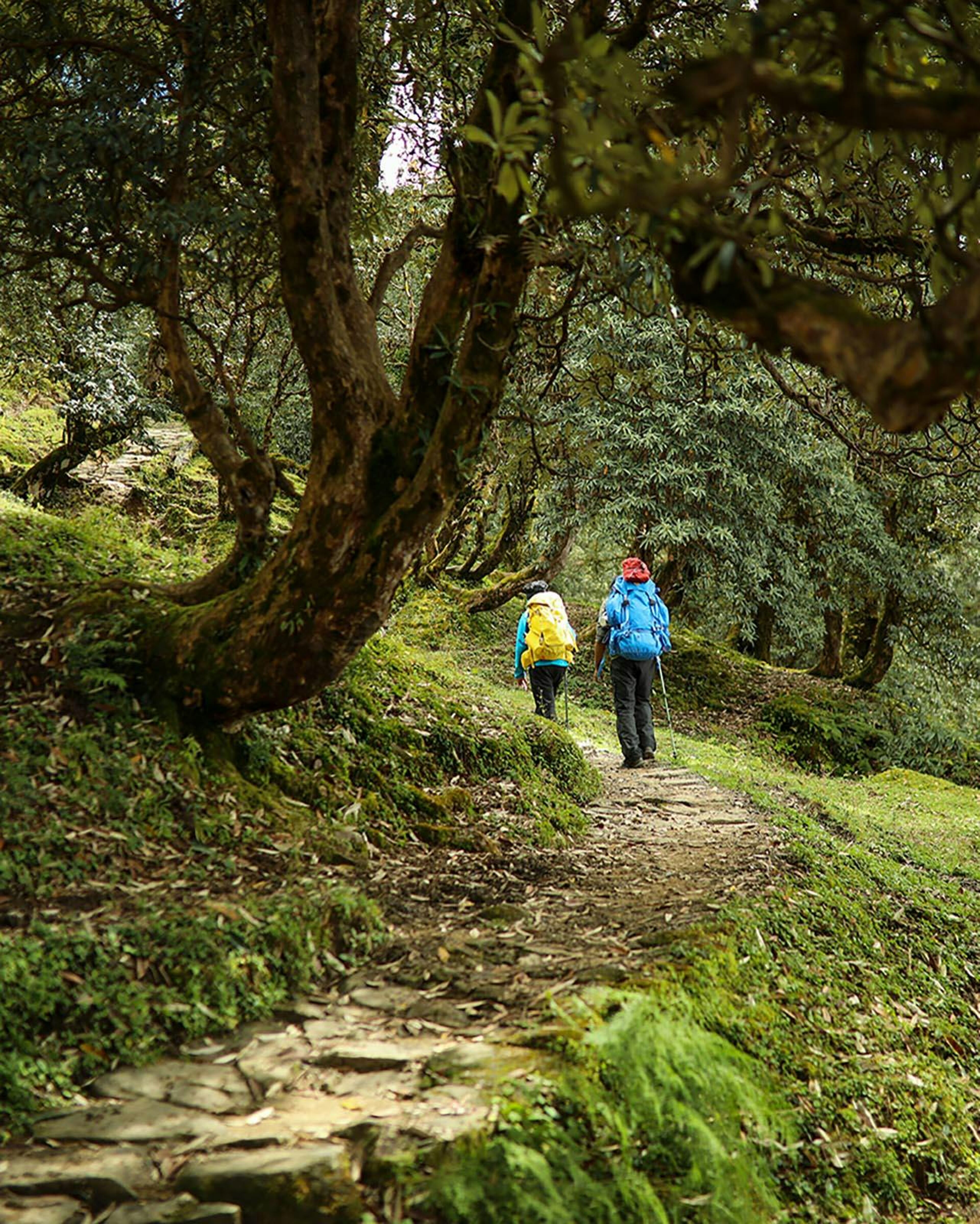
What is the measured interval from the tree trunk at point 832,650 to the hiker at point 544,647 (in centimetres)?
1248

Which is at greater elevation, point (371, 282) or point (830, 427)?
point (371, 282)

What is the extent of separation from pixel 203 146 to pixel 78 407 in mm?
8801

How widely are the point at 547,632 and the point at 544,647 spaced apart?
0.67ft

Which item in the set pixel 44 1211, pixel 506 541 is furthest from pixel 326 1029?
pixel 506 541

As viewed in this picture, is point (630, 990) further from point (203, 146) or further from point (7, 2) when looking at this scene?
point (7, 2)

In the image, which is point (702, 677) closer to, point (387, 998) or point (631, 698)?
point (631, 698)

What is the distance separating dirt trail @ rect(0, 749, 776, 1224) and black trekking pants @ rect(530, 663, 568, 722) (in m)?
5.36

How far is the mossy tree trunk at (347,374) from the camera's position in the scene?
16.0ft

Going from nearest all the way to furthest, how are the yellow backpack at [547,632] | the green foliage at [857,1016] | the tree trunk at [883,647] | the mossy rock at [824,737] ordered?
the green foliage at [857,1016], the yellow backpack at [547,632], the mossy rock at [824,737], the tree trunk at [883,647]

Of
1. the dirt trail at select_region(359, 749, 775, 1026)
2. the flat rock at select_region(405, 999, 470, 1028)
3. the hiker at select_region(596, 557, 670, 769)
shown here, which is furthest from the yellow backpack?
the flat rock at select_region(405, 999, 470, 1028)

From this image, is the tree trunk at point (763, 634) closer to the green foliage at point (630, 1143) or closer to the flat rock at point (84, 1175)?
the green foliage at point (630, 1143)

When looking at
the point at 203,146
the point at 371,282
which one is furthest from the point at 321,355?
the point at 371,282

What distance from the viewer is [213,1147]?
294 cm

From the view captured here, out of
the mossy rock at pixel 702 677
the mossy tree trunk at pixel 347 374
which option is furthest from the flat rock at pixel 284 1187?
the mossy rock at pixel 702 677
